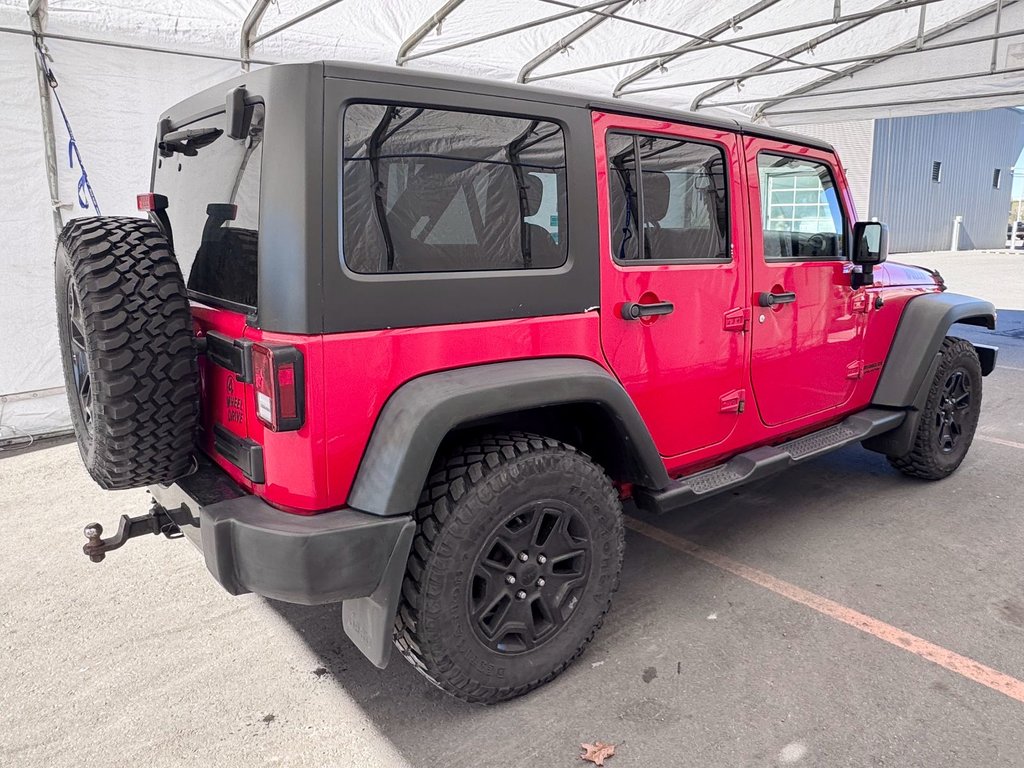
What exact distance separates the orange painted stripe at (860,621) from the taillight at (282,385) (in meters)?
2.14

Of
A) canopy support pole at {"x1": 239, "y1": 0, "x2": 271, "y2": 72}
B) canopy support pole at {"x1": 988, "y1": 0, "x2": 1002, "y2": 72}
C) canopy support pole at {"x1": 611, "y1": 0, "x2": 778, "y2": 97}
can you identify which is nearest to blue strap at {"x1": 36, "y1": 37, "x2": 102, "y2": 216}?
canopy support pole at {"x1": 239, "y1": 0, "x2": 271, "y2": 72}

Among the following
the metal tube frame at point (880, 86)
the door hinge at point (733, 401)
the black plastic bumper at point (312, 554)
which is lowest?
the black plastic bumper at point (312, 554)

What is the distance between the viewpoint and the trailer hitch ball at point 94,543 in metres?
2.24

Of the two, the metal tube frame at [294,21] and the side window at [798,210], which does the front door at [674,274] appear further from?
the metal tube frame at [294,21]

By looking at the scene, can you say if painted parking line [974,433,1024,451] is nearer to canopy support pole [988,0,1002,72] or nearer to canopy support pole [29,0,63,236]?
canopy support pole [988,0,1002,72]

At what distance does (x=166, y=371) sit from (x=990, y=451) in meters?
4.96

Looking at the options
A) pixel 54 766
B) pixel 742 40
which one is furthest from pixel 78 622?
pixel 742 40

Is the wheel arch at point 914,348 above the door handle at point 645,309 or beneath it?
beneath

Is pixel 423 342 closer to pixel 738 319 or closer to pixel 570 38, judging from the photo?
pixel 738 319

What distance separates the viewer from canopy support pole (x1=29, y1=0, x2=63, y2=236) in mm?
4695

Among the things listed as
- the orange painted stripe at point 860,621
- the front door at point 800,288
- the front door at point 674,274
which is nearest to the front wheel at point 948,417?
the front door at point 800,288

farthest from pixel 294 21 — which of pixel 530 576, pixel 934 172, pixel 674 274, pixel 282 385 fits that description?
pixel 934 172

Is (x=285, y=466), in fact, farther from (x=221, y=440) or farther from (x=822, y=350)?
(x=822, y=350)

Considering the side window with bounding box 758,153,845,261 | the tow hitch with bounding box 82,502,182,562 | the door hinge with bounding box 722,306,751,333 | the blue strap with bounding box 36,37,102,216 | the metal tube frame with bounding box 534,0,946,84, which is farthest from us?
the metal tube frame with bounding box 534,0,946,84
